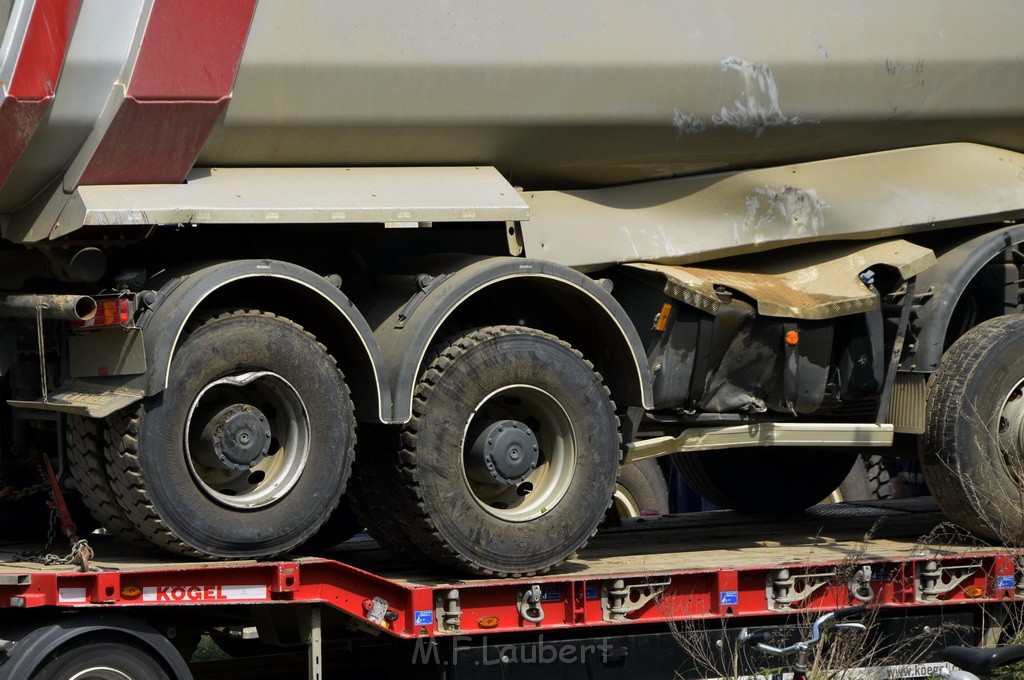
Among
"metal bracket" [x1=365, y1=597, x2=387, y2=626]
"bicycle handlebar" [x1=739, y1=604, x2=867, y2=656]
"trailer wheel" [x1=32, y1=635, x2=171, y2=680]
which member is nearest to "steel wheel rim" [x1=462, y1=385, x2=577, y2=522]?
"metal bracket" [x1=365, y1=597, x2=387, y2=626]

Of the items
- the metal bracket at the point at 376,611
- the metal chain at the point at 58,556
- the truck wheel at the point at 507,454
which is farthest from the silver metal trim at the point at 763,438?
the metal chain at the point at 58,556

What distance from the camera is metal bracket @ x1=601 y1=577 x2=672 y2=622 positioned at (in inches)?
279

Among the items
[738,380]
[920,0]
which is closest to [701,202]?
[738,380]

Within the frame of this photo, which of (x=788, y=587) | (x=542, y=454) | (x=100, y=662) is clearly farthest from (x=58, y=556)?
(x=788, y=587)

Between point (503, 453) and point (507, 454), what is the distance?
0.02 meters

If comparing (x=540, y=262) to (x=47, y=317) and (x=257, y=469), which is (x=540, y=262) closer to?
(x=257, y=469)

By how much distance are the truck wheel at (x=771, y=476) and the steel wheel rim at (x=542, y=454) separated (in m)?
3.05

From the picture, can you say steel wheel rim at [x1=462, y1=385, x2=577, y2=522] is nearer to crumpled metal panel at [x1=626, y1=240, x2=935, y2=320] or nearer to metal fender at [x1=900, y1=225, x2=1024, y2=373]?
crumpled metal panel at [x1=626, y1=240, x2=935, y2=320]

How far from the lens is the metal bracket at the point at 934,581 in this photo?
7.80 m

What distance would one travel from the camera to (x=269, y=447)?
6.74 meters

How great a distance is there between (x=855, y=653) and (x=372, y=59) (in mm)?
3309

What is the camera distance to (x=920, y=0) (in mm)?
8188

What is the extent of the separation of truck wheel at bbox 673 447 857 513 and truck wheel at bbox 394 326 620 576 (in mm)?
2875

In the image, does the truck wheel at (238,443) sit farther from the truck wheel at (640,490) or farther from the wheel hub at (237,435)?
the truck wheel at (640,490)
